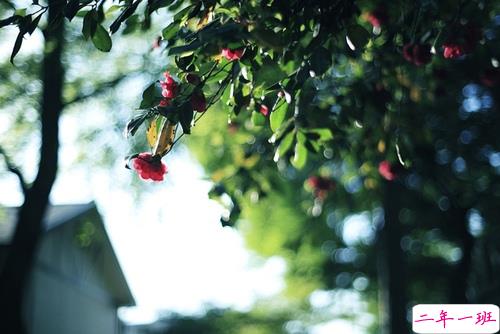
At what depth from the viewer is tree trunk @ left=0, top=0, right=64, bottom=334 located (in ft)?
35.8

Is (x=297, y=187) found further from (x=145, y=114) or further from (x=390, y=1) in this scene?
(x=145, y=114)

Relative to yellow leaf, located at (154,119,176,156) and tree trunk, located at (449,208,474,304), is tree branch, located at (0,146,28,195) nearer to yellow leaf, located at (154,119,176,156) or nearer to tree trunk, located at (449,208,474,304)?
yellow leaf, located at (154,119,176,156)

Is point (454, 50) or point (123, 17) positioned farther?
point (454, 50)

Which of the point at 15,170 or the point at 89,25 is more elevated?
the point at 15,170

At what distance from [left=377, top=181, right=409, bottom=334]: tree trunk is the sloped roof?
5.56m

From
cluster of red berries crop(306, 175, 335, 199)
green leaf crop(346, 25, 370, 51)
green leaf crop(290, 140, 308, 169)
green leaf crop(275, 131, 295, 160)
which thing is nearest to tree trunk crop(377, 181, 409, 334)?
cluster of red berries crop(306, 175, 335, 199)

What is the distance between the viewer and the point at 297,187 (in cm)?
1802

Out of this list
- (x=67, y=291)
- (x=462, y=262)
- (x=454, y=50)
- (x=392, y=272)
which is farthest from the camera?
(x=462, y=262)

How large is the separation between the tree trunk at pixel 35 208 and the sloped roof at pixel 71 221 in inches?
19.2

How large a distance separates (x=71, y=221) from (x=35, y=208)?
6212mm

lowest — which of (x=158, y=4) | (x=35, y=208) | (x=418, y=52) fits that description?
(x=158, y=4)

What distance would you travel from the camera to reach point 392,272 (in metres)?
12.1

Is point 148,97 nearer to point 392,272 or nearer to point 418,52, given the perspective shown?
point 418,52

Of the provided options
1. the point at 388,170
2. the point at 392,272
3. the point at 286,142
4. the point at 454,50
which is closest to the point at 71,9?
the point at 286,142
